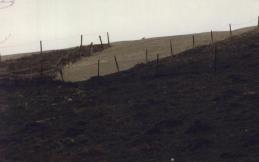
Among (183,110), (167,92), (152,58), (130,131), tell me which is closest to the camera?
(130,131)

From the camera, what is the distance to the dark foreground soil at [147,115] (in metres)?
37.5

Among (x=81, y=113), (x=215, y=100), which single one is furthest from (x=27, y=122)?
(x=215, y=100)

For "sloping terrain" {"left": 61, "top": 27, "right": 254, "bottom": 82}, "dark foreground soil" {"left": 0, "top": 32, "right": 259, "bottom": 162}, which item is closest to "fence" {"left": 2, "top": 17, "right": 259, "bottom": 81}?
"sloping terrain" {"left": 61, "top": 27, "right": 254, "bottom": 82}

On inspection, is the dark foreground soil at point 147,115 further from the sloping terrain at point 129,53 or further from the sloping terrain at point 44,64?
the sloping terrain at point 44,64

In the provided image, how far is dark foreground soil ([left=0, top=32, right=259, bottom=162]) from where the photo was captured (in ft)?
123

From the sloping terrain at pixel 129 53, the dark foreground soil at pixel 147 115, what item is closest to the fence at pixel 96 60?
the sloping terrain at pixel 129 53

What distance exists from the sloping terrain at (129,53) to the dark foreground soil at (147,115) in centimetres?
457

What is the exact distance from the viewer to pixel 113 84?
56.9 metres

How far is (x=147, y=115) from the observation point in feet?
149

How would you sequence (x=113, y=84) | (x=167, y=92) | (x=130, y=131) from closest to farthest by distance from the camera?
(x=130, y=131), (x=167, y=92), (x=113, y=84)

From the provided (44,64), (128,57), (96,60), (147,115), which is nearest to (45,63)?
(44,64)

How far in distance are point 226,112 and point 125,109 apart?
6.32m

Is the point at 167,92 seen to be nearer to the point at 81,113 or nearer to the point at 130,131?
the point at 81,113

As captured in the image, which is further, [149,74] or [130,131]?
[149,74]
